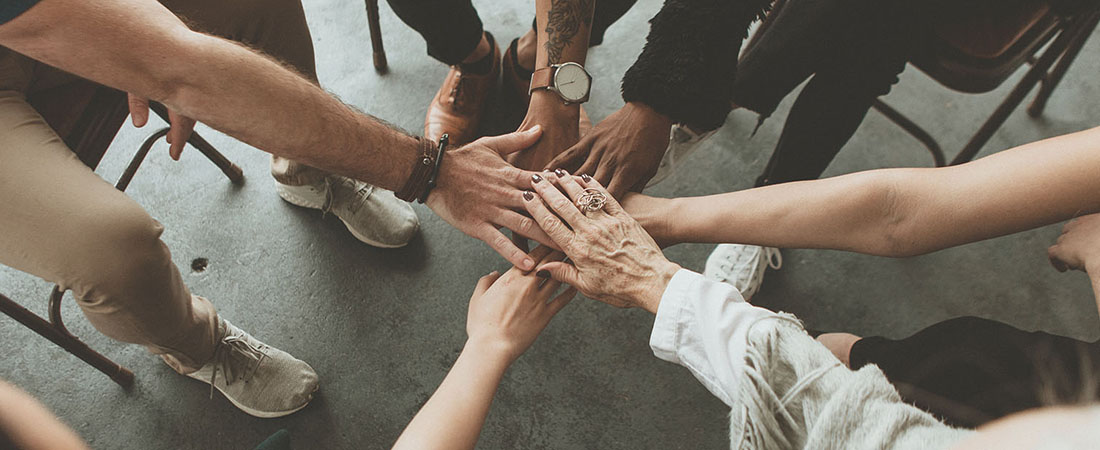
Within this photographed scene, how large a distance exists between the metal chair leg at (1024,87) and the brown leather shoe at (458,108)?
4.65 feet

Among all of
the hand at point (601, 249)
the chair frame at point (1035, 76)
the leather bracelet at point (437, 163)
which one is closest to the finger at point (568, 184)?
the hand at point (601, 249)

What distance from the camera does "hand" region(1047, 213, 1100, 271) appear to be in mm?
979

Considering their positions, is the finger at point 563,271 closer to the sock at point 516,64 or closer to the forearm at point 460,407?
the forearm at point 460,407

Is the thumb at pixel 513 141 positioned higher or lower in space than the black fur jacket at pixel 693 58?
lower

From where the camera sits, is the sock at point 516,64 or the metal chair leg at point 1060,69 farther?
the sock at point 516,64

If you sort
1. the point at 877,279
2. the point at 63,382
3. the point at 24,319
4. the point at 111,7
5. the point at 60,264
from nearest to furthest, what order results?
the point at 111,7 → the point at 60,264 → the point at 24,319 → the point at 63,382 → the point at 877,279

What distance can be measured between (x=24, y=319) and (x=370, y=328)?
0.73m

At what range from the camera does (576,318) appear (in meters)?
1.67

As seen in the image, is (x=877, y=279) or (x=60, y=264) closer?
(x=60, y=264)

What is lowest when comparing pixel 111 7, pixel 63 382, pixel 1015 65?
pixel 63 382

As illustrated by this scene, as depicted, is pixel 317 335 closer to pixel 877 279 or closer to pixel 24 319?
pixel 24 319

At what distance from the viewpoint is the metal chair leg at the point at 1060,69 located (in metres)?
1.47

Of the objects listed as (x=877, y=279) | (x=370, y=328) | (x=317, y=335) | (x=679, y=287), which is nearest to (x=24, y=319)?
(x=317, y=335)

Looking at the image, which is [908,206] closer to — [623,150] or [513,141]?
[623,150]
